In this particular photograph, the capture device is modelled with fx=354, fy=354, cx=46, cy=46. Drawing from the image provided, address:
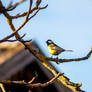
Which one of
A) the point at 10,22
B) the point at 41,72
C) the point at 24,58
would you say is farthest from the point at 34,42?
the point at 10,22

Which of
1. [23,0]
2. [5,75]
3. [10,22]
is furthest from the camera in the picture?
[5,75]

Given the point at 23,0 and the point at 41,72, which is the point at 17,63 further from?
the point at 23,0

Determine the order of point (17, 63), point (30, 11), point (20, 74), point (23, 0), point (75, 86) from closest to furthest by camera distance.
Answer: point (75, 86)
point (30, 11)
point (23, 0)
point (17, 63)
point (20, 74)

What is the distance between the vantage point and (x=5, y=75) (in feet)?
27.2

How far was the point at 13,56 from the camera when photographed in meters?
8.63

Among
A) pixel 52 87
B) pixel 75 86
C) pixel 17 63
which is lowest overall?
pixel 52 87

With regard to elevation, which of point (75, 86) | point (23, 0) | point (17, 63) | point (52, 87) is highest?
point (23, 0)

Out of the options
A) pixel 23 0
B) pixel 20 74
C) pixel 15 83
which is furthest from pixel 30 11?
pixel 20 74

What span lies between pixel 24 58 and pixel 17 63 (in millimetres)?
367

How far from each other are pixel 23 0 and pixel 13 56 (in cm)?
451

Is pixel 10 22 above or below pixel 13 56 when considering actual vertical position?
above

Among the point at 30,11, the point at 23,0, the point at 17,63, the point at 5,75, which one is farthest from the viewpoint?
the point at 17,63

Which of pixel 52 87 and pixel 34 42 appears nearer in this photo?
pixel 34 42

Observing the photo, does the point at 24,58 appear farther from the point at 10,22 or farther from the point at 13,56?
the point at 10,22
